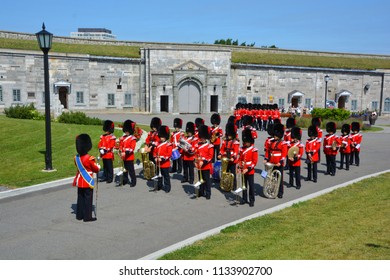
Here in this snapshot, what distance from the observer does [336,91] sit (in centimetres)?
5097

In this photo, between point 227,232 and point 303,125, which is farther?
point 303,125

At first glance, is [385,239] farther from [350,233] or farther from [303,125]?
[303,125]

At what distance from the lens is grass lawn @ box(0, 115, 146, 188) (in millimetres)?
12982

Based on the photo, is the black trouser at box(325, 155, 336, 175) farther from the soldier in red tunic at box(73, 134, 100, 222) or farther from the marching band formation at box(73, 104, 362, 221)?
the soldier in red tunic at box(73, 134, 100, 222)

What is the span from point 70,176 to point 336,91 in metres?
44.1

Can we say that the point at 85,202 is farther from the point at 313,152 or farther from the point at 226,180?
the point at 313,152

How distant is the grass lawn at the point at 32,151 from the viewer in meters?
13.0

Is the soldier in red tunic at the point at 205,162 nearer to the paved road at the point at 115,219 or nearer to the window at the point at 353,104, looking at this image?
the paved road at the point at 115,219

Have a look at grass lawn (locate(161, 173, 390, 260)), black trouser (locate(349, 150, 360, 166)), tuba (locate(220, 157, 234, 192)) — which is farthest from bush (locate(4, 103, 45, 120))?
grass lawn (locate(161, 173, 390, 260))

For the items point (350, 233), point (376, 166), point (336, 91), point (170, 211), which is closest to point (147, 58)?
point (336, 91)

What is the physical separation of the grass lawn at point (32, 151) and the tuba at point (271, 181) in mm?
6288

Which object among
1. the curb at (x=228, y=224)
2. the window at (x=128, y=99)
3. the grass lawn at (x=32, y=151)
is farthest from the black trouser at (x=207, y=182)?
the window at (x=128, y=99)

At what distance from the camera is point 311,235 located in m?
7.43

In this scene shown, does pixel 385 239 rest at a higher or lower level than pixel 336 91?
lower
